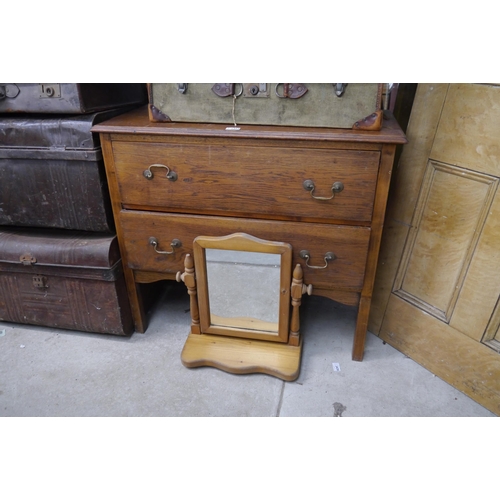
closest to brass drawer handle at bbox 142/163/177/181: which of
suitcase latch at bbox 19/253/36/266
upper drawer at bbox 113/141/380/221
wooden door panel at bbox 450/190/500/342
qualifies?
upper drawer at bbox 113/141/380/221

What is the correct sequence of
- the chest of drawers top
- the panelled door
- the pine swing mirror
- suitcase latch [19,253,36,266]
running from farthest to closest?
→ suitcase latch [19,253,36,266]
the pine swing mirror
the panelled door
the chest of drawers top

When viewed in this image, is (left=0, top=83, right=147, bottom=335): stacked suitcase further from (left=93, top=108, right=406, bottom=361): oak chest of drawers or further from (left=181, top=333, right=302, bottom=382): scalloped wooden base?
(left=181, top=333, right=302, bottom=382): scalloped wooden base

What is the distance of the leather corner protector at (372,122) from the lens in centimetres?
113

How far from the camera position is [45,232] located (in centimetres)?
150

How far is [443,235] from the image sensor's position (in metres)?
1.33

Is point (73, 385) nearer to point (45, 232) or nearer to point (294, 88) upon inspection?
point (45, 232)

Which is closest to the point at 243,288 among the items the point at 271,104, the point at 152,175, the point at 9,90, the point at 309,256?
the point at 309,256

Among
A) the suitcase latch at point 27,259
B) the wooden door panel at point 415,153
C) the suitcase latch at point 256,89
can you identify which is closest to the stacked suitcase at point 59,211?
the suitcase latch at point 27,259

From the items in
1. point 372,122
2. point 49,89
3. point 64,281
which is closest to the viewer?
point 372,122

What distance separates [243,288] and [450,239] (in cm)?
73

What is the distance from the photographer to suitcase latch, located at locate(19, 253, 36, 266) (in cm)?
144

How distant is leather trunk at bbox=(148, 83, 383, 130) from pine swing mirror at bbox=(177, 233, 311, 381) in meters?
0.39

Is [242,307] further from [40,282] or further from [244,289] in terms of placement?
[40,282]

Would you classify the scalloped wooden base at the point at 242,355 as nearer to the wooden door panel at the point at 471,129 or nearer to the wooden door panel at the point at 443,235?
the wooden door panel at the point at 443,235
